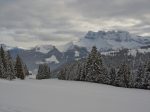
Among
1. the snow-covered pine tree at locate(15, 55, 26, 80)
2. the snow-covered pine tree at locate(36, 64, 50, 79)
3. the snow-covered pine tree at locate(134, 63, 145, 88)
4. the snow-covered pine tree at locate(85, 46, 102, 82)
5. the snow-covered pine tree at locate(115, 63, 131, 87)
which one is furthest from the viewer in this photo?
the snow-covered pine tree at locate(36, 64, 50, 79)

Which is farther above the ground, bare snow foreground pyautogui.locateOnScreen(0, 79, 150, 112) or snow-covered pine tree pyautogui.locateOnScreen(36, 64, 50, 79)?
bare snow foreground pyautogui.locateOnScreen(0, 79, 150, 112)

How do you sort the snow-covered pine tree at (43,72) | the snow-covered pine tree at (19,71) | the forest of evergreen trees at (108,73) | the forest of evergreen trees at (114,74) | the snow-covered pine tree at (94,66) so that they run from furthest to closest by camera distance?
the snow-covered pine tree at (43,72)
the snow-covered pine tree at (19,71)
the snow-covered pine tree at (94,66)
the forest of evergreen trees at (114,74)
the forest of evergreen trees at (108,73)

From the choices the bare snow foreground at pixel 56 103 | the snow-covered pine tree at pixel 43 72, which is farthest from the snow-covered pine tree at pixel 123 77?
the snow-covered pine tree at pixel 43 72

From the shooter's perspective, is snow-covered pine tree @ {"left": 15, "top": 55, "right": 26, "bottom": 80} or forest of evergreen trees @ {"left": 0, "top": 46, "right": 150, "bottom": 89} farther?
snow-covered pine tree @ {"left": 15, "top": 55, "right": 26, "bottom": 80}

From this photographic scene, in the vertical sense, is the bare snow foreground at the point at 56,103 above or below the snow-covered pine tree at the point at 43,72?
above

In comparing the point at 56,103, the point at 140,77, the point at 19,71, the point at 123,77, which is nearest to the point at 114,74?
the point at 123,77

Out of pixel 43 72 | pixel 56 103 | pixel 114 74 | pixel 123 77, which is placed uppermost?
pixel 114 74

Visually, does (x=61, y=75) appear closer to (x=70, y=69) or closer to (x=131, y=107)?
(x=70, y=69)

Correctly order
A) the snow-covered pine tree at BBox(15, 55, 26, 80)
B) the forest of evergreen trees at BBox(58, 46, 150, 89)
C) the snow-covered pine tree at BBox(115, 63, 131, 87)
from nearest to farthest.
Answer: the forest of evergreen trees at BBox(58, 46, 150, 89) → the snow-covered pine tree at BBox(115, 63, 131, 87) → the snow-covered pine tree at BBox(15, 55, 26, 80)

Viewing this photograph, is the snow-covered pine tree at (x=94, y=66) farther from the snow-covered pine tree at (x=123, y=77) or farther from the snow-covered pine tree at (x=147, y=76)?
the snow-covered pine tree at (x=147, y=76)

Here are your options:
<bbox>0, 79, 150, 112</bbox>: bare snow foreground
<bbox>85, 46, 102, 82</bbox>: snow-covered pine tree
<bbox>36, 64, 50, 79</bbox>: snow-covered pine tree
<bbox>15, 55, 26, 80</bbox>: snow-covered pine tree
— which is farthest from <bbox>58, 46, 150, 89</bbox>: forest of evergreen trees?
<bbox>36, 64, 50, 79</bbox>: snow-covered pine tree

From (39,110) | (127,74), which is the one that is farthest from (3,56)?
(39,110)

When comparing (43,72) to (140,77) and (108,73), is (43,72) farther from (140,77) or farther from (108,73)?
(140,77)

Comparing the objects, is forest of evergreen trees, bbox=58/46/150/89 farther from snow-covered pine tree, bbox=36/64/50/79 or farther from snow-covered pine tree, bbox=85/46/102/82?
snow-covered pine tree, bbox=36/64/50/79
